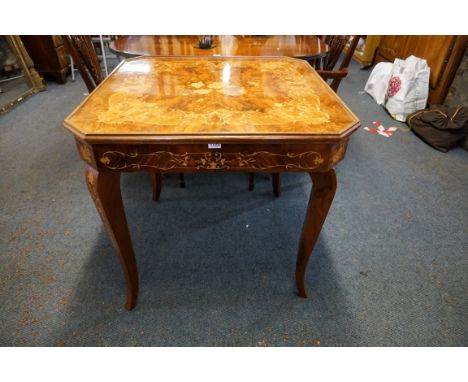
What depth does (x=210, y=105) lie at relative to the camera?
0.90 metres

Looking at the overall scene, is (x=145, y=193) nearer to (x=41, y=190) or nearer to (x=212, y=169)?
(x=41, y=190)

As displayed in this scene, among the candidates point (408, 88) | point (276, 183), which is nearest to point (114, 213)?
point (276, 183)

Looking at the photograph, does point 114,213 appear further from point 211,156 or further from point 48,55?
point 48,55

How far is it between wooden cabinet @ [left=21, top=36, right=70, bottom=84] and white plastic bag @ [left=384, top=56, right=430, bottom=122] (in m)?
3.49

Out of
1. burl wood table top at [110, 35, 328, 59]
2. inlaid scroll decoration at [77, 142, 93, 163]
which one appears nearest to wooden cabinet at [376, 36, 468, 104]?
burl wood table top at [110, 35, 328, 59]

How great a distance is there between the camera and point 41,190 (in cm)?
176

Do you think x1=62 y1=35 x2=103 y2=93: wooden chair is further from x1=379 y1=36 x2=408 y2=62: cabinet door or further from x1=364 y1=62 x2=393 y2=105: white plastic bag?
x1=379 y1=36 x2=408 y2=62: cabinet door

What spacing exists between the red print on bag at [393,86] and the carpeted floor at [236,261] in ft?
3.05

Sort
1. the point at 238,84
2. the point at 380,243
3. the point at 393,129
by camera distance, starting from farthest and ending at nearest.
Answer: the point at 393,129, the point at 380,243, the point at 238,84

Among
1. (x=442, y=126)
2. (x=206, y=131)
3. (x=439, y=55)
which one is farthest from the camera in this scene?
(x=439, y=55)

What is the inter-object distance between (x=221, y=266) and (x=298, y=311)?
0.40 meters

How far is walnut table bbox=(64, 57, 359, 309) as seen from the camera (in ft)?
2.47

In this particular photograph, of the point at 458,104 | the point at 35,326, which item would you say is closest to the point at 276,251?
the point at 35,326

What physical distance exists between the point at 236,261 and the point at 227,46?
1305mm
